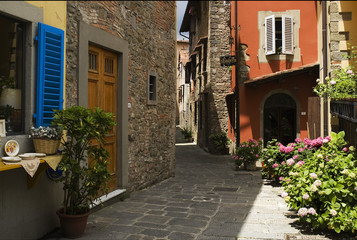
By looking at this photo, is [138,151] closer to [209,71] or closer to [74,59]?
[74,59]

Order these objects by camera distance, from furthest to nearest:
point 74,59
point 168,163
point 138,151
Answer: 1. point 168,163
2. point 138,151
3. point 74,59

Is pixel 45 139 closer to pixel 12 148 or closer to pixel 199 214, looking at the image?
→ pixel 12 148

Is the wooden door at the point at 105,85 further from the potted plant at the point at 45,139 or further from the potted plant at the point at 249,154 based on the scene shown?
the potted plant at the point at 249,154

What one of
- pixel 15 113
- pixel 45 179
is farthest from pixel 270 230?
pixel 15 113

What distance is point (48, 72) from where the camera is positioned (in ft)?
12.9

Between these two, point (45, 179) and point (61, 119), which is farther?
point (45, 179)

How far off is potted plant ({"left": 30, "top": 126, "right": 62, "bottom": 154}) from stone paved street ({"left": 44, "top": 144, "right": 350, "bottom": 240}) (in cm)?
112

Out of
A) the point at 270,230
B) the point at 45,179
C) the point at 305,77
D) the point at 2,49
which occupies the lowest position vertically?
Answer: the point at 270,230

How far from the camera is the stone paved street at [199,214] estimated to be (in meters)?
4.11

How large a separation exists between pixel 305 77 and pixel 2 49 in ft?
31.3

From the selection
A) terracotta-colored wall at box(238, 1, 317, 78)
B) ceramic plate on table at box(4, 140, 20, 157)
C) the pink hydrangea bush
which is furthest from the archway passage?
ceramic plate on table at box(4, 140, 20, 157)

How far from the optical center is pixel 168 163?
8531 mm

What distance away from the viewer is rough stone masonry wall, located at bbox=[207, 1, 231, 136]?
14.7 m

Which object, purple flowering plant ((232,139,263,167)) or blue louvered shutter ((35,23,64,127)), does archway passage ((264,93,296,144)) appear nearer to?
purple flowering plant ((232,139,263,167))
